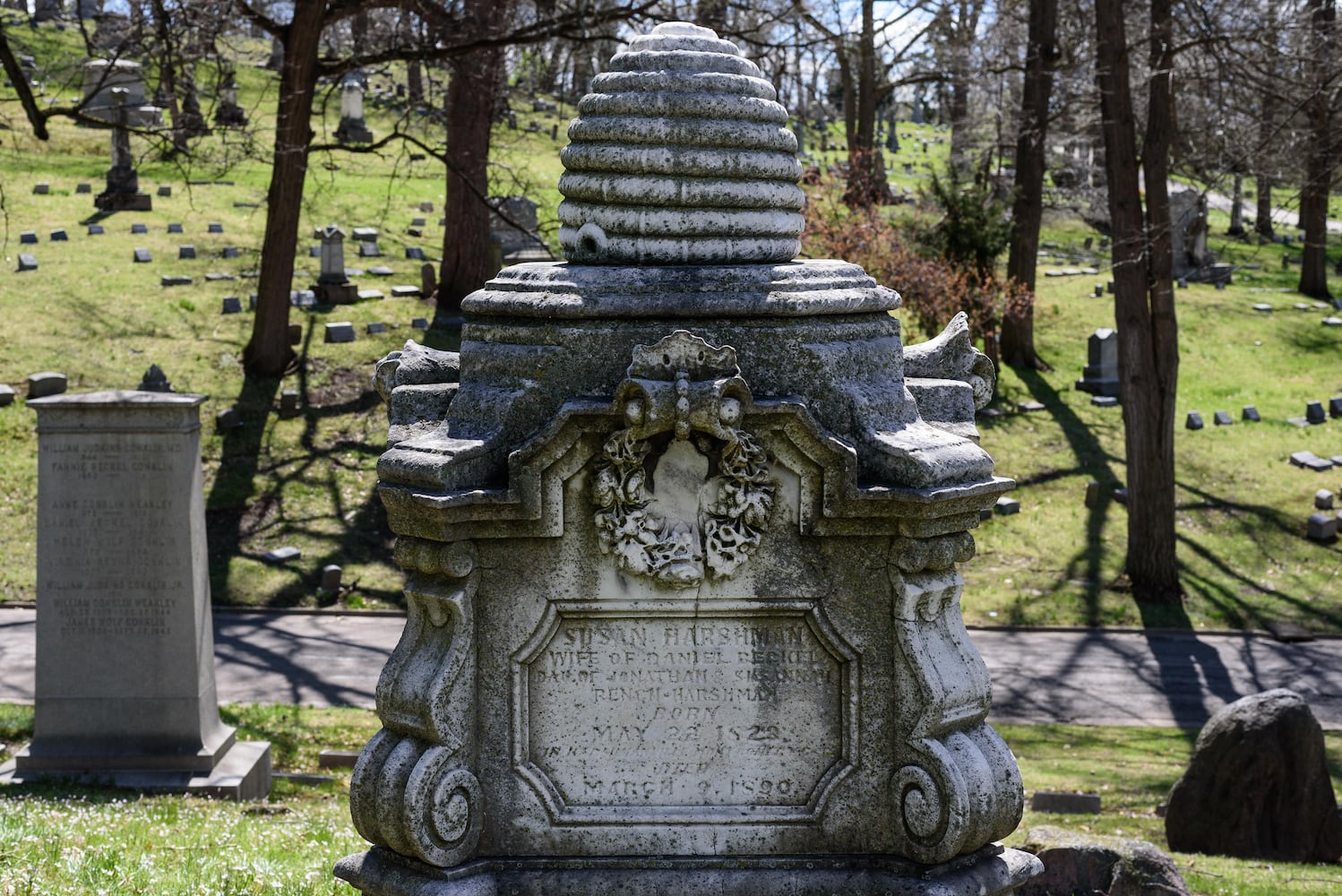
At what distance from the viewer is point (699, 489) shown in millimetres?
4508

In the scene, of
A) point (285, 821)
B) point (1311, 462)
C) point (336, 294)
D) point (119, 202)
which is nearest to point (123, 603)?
point (285, 821)

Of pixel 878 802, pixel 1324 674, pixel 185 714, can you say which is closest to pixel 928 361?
pixel 878 802

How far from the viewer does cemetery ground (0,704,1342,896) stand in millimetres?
6055

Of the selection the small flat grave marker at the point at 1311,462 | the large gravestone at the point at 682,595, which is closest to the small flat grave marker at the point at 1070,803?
the large gravestone at the point at 682,595

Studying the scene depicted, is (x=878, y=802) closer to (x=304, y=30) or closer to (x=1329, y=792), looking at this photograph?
(x=1329, y=792)

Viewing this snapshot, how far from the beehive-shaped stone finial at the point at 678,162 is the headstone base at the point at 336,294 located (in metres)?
17.4

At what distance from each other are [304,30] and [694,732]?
46.3 ft

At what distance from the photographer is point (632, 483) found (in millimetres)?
4430

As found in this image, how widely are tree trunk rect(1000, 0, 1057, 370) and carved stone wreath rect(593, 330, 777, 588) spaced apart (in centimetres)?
1759

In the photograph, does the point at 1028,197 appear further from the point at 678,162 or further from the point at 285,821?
the point at 678,162

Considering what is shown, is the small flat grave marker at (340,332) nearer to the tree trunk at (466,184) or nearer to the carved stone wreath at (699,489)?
the tree trunk at (466,184)

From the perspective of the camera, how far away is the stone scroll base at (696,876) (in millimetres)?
4449

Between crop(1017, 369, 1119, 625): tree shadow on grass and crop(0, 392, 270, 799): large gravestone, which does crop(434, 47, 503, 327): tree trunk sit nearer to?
crop(1017, 369, 1119, 625): tree shadow on grass

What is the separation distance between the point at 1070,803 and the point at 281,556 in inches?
345
